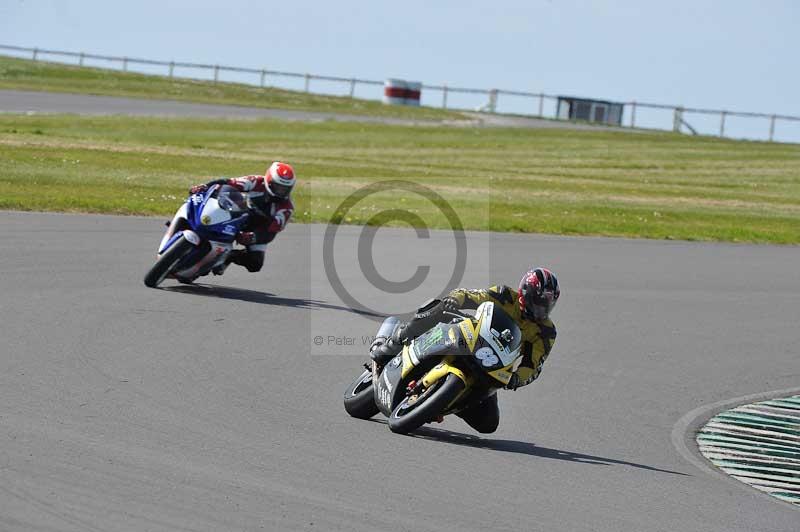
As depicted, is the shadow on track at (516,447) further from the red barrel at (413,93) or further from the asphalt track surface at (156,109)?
the red barrel at (413,93)

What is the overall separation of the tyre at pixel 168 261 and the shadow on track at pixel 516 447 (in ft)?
18.9

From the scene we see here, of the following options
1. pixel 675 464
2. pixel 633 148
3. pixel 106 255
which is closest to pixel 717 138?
pixel 633 148

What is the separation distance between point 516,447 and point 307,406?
1.64 meters

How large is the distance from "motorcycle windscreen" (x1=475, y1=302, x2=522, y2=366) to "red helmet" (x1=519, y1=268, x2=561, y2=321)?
0.21m

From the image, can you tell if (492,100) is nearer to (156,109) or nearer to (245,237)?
(156,109)

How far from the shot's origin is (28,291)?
Answer: 13523mm

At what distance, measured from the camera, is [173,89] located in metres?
57.6

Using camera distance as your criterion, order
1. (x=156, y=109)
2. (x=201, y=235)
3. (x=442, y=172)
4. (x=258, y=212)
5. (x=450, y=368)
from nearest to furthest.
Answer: (x=450, y=368)
(x=201, y=235)
(x=258, y=212)
(x=442, y=172)
(x=156, y=109)

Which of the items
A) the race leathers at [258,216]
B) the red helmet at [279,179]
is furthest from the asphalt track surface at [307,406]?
the red helmet at [279,179]

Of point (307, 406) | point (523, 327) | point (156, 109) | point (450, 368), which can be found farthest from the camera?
point (156, 109)


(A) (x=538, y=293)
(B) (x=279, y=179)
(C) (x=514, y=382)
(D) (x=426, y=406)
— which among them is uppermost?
(B) (x=279, y=179)

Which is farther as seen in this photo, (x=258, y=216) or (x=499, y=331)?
(x=258, y=216)

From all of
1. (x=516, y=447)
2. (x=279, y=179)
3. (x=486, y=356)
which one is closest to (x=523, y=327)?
(x=486, y=356)

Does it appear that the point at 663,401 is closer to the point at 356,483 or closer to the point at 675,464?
the point at 675,464
